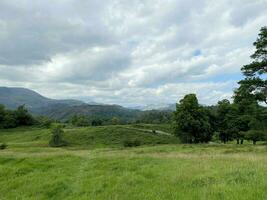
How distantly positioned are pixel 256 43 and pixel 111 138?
62.6 metres

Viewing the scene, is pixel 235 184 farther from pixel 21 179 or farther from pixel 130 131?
pixel 130 131

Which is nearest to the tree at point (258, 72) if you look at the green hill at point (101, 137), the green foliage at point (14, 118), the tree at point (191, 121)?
the tree at point (191, 121)

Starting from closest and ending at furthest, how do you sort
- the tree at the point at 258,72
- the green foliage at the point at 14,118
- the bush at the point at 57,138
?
1. the tree at the point at 258,72
2. the bush at the point at 57,138
3. the green foliage at the point at 14,118

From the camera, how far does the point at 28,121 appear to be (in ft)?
456

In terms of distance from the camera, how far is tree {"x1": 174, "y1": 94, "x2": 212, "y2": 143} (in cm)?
6003

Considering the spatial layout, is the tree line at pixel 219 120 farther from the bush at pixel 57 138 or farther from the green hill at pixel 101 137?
the bush at pixel 57 138

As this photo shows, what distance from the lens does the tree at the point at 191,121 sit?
197ft

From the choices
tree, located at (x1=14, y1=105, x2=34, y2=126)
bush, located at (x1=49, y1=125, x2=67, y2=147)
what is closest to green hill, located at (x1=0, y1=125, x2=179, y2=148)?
bush, located at (x1=49, y1=125, x2=67, y2=147)

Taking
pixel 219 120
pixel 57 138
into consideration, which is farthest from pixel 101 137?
pixel 219 120

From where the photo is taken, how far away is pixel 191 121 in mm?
59438

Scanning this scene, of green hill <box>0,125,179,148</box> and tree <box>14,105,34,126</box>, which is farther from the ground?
tree <box>14,105,34,126</box>

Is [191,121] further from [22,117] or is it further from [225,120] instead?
[22,117]

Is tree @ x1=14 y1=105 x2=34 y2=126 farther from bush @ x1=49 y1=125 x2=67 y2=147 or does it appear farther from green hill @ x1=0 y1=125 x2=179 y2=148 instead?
bush @ x1=49 y1=125 x2=67 y2=147

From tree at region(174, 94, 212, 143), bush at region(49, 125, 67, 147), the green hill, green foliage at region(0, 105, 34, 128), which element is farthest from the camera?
green foliage at region(0, 105, 34, 128)
